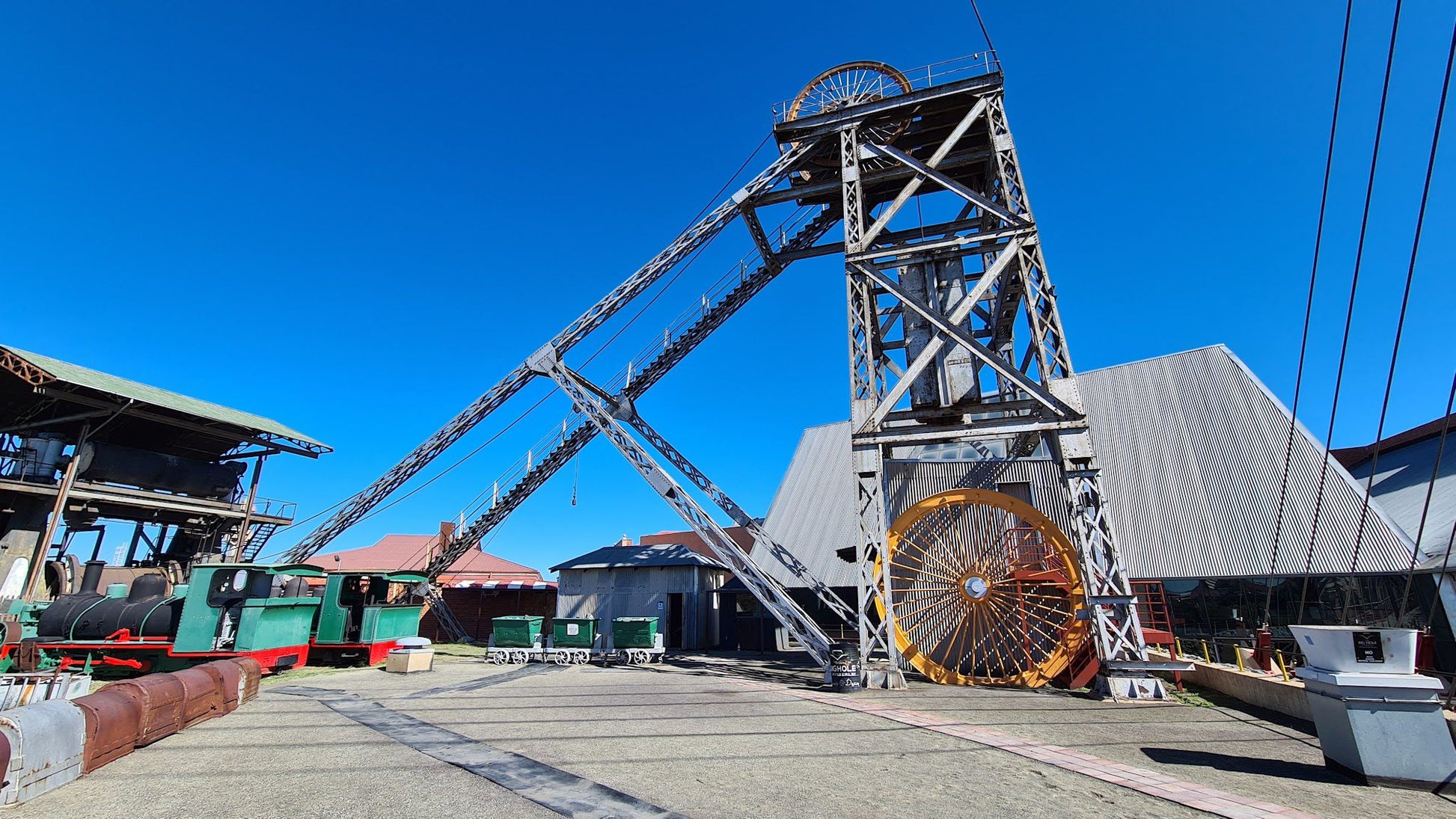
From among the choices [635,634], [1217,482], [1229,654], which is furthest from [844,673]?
[1217,482]

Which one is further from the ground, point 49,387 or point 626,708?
point 49,387

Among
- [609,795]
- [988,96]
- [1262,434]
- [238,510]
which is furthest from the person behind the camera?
[238,510]

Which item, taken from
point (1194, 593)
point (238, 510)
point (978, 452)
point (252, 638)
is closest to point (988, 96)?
point (978, 452)

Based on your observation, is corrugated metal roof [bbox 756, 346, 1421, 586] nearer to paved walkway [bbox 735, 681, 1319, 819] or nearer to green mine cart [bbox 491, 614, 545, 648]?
paved walkway [bbox 735, 681, 1319, 819]

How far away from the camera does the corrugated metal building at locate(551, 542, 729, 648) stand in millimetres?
25906

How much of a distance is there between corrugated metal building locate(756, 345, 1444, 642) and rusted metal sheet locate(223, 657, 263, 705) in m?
14.7

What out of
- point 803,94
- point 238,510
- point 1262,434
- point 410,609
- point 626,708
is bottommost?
point 626,708

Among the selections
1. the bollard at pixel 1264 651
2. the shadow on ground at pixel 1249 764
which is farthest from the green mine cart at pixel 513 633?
the bollard at pixel 1264 651

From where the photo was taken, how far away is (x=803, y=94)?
1938 cm

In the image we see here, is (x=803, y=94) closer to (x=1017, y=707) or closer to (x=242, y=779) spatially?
(x=1017, y=707)

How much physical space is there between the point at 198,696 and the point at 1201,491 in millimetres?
26402

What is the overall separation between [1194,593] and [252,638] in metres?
25.9

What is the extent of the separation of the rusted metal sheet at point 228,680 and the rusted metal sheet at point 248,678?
121mm

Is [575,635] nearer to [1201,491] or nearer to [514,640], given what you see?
[514,640]
